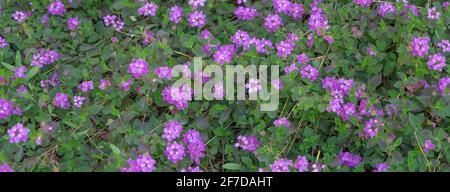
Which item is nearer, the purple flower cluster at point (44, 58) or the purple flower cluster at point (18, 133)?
the purple flower cluster at point (18, 133)

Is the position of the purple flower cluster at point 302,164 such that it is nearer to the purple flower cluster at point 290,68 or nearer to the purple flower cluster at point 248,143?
the purple flower cluster at point 248,143

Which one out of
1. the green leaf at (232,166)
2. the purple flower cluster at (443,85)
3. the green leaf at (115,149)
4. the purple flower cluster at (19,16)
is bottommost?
the green leaf at (232,166)

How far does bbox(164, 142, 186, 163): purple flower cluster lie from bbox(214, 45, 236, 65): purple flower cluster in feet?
1.41

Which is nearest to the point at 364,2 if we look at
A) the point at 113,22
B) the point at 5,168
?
the point at 113,22

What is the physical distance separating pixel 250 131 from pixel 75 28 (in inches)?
41.9

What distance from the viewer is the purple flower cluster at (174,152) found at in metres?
2.21

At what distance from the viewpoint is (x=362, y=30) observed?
2555 mm

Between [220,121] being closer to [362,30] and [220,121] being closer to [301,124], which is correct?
[301,124]

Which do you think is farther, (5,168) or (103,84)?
(103,84)

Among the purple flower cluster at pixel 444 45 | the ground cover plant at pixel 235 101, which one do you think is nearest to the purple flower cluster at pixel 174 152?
the ground cover plant at pixel 235 101

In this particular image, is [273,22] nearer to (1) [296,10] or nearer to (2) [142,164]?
(1) [296,10]

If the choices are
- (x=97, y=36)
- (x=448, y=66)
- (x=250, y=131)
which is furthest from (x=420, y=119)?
(x=97, y=36)

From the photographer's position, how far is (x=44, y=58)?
2.61 meters
